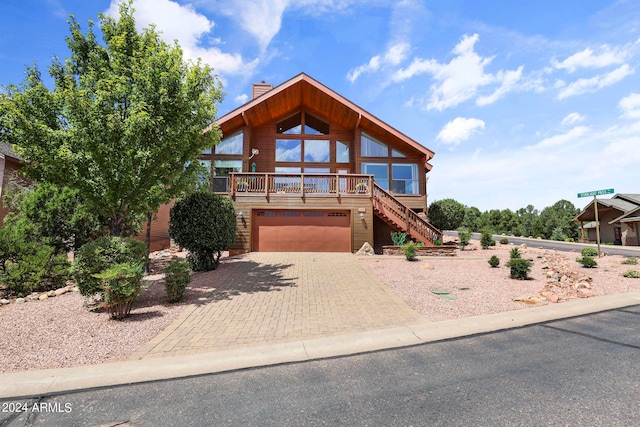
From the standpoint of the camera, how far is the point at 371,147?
19.0 metres

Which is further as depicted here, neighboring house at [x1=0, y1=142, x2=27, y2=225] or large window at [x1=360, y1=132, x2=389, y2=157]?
large window at [x1=360, y1=132, x2=389, y2=157]

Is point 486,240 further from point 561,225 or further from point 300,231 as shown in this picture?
point 561,225

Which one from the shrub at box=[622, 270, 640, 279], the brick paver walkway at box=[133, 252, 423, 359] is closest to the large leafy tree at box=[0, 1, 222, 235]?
the brick paver walkway at box=[133, 252, 423, 359]

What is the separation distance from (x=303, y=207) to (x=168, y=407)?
497 inches

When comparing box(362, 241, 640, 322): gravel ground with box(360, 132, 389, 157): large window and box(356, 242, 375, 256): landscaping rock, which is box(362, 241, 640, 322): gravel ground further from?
box(360, 132, 389, 157): large window

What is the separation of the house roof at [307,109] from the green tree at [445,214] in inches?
155

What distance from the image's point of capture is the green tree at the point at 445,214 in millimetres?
20250

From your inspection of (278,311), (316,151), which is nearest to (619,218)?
(316,151)

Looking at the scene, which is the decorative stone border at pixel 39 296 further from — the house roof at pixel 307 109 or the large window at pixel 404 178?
the large window at pixel 404 178

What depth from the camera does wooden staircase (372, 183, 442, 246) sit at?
15352mm

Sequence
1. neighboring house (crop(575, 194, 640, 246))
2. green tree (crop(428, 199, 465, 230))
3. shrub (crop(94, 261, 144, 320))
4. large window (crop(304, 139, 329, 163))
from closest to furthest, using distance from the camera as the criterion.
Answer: shrub (crop(94, 261, 144, 320)), large window (crop(304, 139, 329, 163)), green tree (crop(428, 199, 465, 230)), neighboring house (crop(575, 194, 640, 246))

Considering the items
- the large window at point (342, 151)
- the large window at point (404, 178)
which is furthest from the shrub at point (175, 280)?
the large window at point (404, 178)

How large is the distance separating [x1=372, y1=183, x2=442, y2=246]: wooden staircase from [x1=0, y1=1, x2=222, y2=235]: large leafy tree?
32.2 ft

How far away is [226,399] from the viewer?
3221 millimetres
